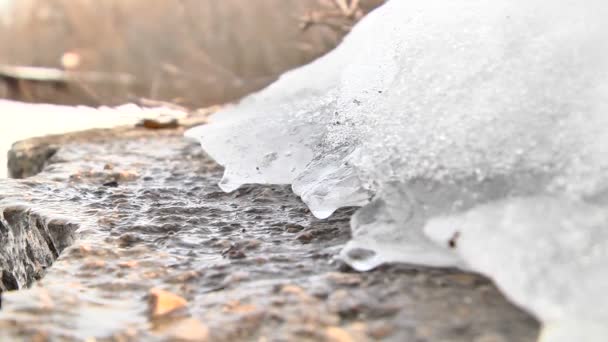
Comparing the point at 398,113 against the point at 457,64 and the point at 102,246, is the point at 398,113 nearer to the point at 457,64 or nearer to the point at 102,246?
the point at 457,64

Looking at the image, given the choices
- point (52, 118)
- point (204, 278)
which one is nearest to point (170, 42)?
point (52, 118)

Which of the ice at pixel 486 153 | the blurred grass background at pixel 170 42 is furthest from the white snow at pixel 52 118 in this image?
the ice at pixel 486 153

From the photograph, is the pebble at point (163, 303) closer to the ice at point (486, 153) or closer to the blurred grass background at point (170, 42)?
the ice at point (486, 153)

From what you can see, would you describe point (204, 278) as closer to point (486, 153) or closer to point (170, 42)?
point (486, 153)

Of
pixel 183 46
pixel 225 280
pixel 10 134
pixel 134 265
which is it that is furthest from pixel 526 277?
pixel 183 46

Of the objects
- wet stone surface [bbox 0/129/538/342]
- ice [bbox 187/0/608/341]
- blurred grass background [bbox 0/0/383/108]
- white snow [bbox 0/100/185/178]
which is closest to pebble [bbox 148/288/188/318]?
wet stone surface [bbox 0/129/538/342]

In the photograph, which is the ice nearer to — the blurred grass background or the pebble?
the pebble
